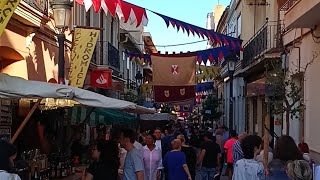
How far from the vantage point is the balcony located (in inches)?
513

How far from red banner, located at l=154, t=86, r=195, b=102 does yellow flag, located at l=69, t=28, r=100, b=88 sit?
5.15 meters

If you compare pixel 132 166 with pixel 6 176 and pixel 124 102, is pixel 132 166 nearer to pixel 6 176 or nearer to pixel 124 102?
pixel 124 102

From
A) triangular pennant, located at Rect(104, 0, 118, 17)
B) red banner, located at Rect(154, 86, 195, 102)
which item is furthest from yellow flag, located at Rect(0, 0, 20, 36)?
red banner, located at Rect(154, 86, 195, 102)

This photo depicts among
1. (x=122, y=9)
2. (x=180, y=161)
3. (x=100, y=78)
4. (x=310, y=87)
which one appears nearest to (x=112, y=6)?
(x=122, y=9)

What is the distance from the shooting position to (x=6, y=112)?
13.9 metres

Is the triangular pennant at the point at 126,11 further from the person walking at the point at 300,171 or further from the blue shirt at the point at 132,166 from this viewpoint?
the person walking at the point at 300,171

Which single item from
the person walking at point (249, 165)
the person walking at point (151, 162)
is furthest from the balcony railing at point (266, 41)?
the person walking at point (249, 165)

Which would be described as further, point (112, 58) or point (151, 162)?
point (112, 58)

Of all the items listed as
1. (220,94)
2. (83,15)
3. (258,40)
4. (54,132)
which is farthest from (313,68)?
(220,94)

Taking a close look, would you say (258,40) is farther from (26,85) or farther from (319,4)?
(26,85)

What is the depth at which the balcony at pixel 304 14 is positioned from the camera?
42.7 ft

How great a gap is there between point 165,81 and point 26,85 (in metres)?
11.6

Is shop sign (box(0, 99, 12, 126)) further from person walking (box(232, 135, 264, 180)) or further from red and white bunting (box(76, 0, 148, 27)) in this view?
person walking (box(232, 135, 264, 180))

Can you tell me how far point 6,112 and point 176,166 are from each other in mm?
4252
